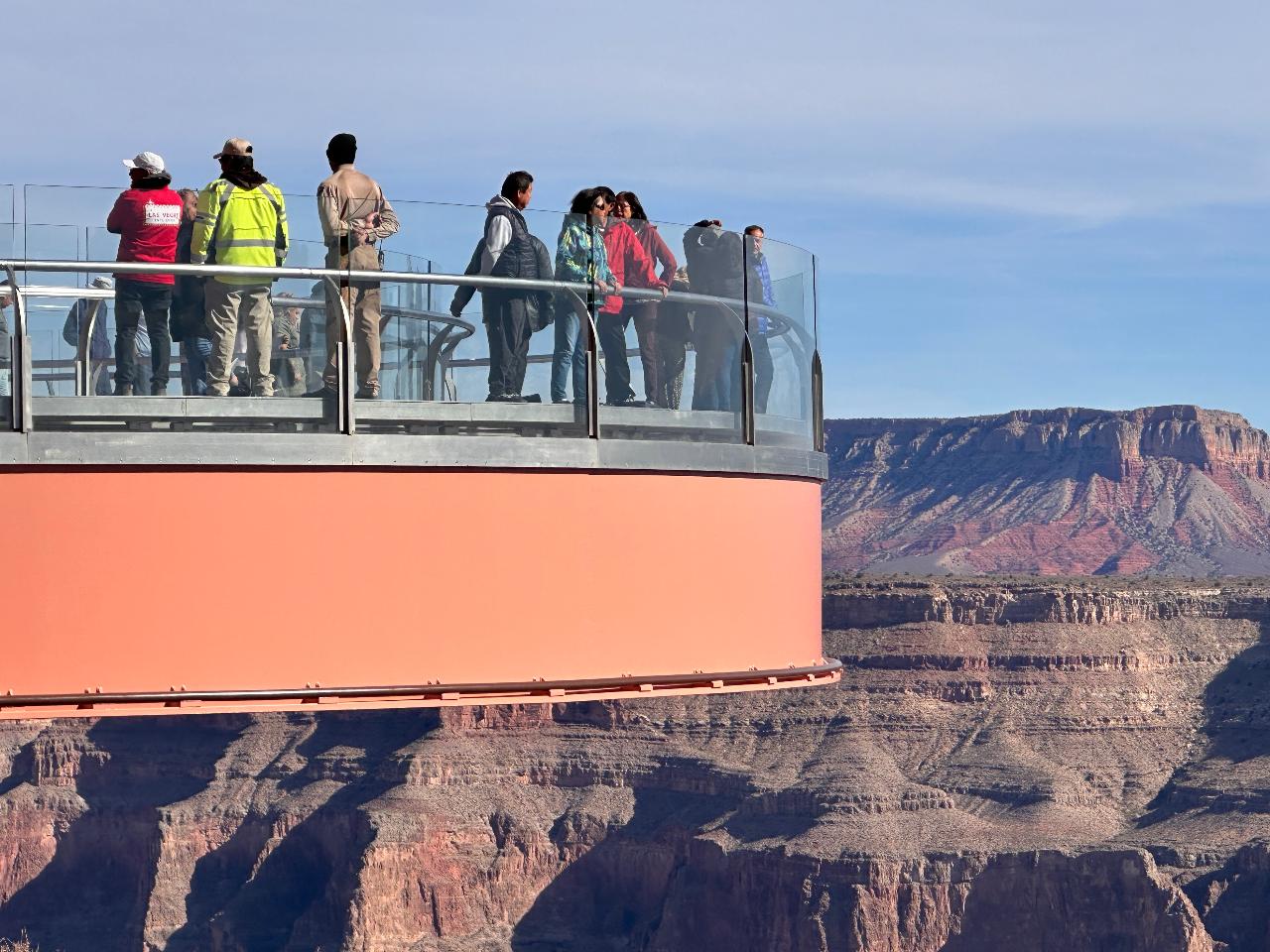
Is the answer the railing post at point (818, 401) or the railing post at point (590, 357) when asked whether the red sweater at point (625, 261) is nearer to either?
the railing post at point (590, 357)

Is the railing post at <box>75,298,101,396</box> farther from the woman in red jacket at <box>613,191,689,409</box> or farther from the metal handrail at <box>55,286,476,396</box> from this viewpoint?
the woman in red jacket at <box>613,191,689,409</box>

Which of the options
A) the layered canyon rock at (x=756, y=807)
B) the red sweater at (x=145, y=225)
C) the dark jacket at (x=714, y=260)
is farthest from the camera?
the layered canyon rock at (x=756, y=807)

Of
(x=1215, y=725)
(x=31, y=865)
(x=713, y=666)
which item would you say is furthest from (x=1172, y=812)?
(x=713, y=666)

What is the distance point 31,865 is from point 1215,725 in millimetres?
62783

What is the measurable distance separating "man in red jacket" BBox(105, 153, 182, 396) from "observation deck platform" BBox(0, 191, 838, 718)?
175 millimetres

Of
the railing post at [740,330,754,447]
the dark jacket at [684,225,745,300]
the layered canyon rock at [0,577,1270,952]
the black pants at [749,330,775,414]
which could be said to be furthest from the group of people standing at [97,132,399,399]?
the layered canyon rock at [0,577,1270,952]

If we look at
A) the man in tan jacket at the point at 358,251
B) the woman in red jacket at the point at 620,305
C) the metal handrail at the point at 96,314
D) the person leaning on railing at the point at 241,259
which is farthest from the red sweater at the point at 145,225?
the woman in red jacket at the point at 620,305

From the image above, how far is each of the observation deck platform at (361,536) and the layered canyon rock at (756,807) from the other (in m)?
85.6

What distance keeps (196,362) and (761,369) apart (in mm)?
2990

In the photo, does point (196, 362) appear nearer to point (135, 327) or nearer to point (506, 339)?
point (135, 327)

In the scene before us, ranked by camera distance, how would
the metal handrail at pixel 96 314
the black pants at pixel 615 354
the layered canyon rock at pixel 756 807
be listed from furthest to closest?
the layered canyon rock at pixel 756 807 < the black pants at pixel 615 354 < the metal handrail at pixel 96 314

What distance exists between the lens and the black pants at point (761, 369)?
37.8 feet

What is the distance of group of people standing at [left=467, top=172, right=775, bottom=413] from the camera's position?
1052 cm

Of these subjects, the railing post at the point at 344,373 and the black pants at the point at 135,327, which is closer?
the railing post at the point at 344,373
